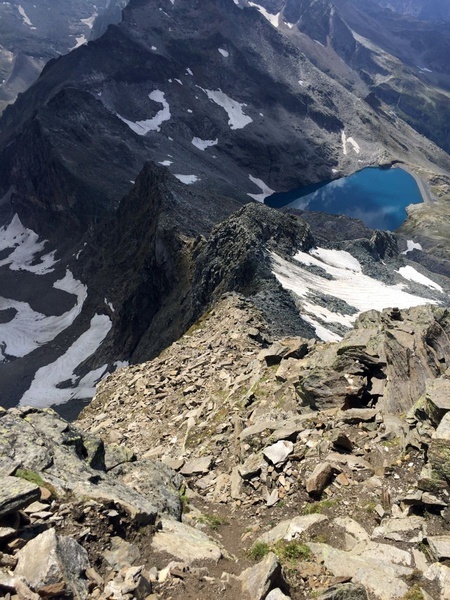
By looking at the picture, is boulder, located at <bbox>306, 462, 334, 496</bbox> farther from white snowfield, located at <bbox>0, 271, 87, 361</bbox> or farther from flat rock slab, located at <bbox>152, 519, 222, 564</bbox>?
white snowfield, located at <bbox>0, 271, 87, 361</bbox>

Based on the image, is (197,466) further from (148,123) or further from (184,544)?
(148,123)

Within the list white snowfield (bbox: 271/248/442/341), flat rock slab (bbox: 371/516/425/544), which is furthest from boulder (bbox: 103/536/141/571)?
white snowfield (bbox: 271/248/442/341)

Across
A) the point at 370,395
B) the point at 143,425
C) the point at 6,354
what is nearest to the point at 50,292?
the point at 6,354

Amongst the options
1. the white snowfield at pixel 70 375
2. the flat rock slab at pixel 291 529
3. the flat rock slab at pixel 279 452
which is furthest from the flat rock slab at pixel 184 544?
the white snowfield at pixel 70 375

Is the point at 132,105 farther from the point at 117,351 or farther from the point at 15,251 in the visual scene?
the point at 117,351

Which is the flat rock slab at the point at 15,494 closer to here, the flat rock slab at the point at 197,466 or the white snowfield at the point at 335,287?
the flat rock slab at the point at 197,466
